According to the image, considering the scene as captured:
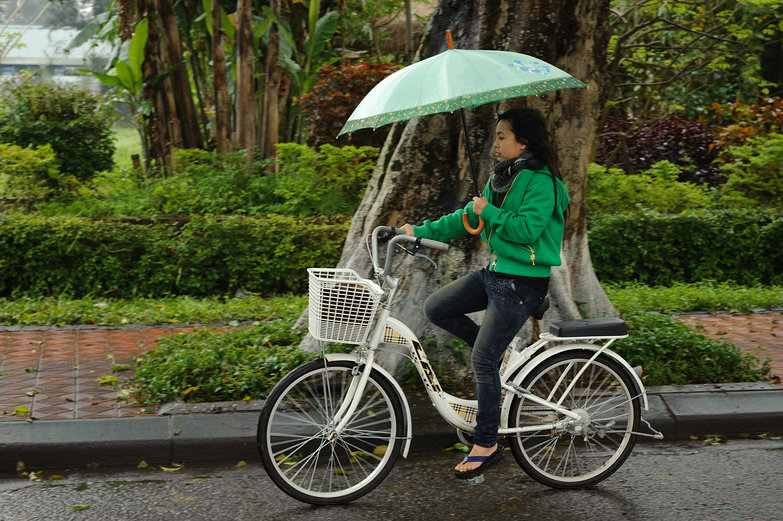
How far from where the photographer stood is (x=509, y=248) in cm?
404

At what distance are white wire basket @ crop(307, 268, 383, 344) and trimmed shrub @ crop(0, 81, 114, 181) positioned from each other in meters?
9.32

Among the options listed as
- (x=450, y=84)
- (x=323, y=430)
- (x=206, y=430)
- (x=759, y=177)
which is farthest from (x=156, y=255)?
(x=759, y=177)

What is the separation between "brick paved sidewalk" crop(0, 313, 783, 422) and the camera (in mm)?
5078

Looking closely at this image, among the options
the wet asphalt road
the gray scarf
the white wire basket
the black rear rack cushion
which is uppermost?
the gray scarf

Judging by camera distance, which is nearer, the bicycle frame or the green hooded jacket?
the green hooded jacket

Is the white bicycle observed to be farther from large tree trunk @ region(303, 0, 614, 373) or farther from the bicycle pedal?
large tree trunk @ region(303, 0, 614, 373)

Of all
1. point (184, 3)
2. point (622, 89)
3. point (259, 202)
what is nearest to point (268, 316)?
point (259, 202)

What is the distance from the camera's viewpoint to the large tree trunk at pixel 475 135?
568 cm

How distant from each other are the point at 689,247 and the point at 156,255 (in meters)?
6.32

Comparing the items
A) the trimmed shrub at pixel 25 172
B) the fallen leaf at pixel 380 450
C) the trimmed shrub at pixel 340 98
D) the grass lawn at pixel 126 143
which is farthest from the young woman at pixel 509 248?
the grass lawn at pixel 126 143

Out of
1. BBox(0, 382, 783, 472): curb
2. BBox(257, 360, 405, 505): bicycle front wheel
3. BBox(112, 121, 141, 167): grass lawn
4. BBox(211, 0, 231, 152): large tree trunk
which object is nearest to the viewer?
BBox(257, 360, 405, 505): bicycle front wheel

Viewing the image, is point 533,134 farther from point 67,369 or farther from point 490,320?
point 67,369

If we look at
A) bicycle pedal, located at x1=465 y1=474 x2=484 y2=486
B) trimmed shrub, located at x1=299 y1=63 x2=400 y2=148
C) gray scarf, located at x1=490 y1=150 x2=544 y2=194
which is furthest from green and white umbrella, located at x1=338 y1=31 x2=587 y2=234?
trimmed shrub, located at x1=299 y1=63 x2=400 y2=148

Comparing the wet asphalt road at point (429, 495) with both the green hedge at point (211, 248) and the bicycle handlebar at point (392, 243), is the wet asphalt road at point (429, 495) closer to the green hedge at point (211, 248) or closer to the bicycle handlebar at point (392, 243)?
the bicycle handlebar at point (392, 243)
